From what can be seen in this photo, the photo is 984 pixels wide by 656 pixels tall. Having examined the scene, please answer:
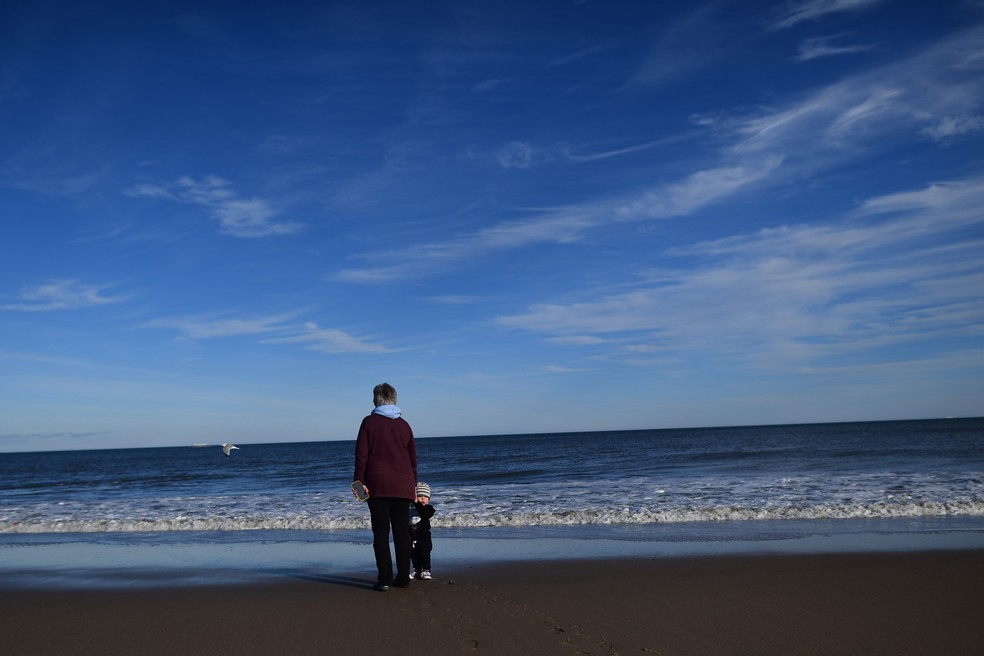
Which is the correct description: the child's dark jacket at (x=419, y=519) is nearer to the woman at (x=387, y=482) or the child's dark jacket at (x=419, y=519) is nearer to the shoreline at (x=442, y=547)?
the woman at (x=387, y=482)

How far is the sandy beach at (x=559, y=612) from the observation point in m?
4.75

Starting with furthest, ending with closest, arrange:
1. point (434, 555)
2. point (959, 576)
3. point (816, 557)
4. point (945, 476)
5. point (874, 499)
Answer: point (945, 476) → point (874, 499) → point (434, 555) → point (816, 557) → point (959, 576)

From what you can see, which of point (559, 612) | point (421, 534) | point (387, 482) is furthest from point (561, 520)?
point (559, 612)

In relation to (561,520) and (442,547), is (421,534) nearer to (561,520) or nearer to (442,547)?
(442,547)

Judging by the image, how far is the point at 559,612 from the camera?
5547 millimetres

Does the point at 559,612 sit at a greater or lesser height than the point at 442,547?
greater

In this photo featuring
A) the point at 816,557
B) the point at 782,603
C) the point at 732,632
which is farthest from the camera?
the point at 816,557

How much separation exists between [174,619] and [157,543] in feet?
18.2

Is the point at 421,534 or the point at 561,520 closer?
the point at 421,534

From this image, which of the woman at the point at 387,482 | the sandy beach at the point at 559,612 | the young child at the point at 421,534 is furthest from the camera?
the young child at the point at 421,534

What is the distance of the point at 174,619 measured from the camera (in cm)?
574

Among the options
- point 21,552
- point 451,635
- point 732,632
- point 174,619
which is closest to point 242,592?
point 174,619

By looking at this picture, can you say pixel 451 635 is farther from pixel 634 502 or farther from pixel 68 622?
pixel 634 502

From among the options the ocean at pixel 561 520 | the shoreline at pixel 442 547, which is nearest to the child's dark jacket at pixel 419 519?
the shoreline at pixel 442 547
